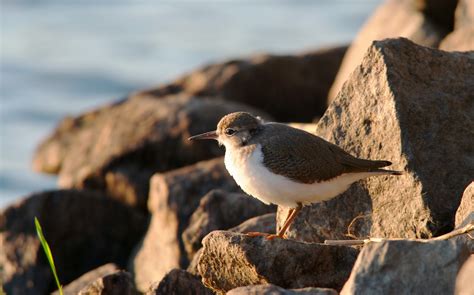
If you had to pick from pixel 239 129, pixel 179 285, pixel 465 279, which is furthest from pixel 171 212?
pixel 465 279

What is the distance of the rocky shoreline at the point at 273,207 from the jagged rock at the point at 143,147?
0.02 m

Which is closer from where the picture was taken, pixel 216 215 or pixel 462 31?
pixel 216 215

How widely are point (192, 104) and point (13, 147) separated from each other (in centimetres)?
690

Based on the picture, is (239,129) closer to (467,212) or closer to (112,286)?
(112,286)

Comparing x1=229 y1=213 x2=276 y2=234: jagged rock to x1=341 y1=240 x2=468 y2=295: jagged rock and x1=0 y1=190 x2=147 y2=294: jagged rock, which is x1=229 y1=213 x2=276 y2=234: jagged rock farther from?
x1=0 y1=190 x2=147 y2=294: jagged rock

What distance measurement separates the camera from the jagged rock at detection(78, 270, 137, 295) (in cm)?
792

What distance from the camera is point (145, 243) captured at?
11.2 m

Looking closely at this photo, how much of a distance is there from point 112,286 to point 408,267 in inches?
110

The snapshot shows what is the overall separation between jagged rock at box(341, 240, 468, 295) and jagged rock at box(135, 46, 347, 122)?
8.95 m

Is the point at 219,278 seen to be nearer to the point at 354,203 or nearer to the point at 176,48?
the point at 354,203

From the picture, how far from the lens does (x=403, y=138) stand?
7.77 metres

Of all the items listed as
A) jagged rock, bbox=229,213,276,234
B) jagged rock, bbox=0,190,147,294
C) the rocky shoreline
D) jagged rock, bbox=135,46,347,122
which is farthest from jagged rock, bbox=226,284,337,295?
jagged rock, bbox=135,46,347,122

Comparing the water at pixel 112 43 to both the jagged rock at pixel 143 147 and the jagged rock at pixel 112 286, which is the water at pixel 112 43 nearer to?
the jagged rock at pixel 143 147

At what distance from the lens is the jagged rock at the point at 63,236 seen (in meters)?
11.0
